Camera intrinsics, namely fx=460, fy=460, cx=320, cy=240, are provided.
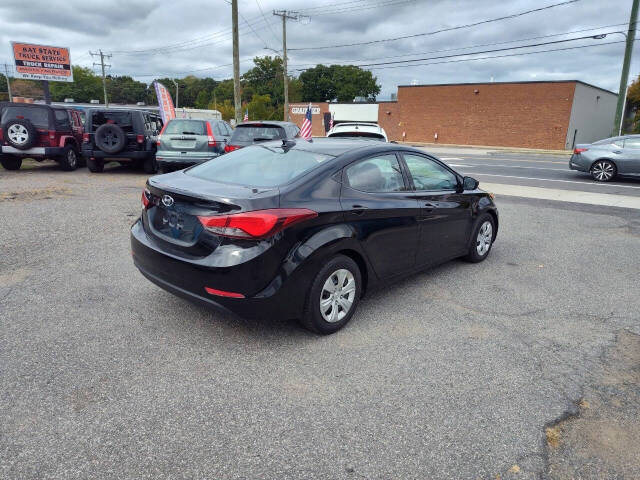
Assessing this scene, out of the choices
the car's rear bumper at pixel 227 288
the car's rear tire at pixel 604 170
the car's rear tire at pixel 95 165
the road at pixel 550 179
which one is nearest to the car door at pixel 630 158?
the car's rear tire at pixel 604 170

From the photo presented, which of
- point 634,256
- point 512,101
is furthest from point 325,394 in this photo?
point 512,101

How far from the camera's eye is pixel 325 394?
2932 millimetres

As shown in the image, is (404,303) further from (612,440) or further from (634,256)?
(634,256)

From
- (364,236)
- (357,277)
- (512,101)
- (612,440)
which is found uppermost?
(512,101)

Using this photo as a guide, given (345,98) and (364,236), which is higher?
(345,98)

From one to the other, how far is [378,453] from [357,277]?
160 cm

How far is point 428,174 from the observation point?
4.80 meters

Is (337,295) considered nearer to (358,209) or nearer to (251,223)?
(358,209)

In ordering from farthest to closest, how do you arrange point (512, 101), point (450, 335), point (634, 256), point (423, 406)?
point (512, 101), point (634, 256), point (450, 335), point (423, 406)

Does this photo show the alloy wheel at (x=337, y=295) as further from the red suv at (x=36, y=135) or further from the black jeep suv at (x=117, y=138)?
the red suv at (x=36, y=135)

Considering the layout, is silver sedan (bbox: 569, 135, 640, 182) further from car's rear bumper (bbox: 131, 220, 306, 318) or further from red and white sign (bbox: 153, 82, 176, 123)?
red and white sign (bbox: 153, 82, 176, 123)

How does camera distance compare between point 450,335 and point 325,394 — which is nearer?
point 325,394

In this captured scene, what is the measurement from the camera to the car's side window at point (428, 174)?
4.57 meters

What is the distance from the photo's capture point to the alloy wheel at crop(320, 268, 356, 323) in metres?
3.59
